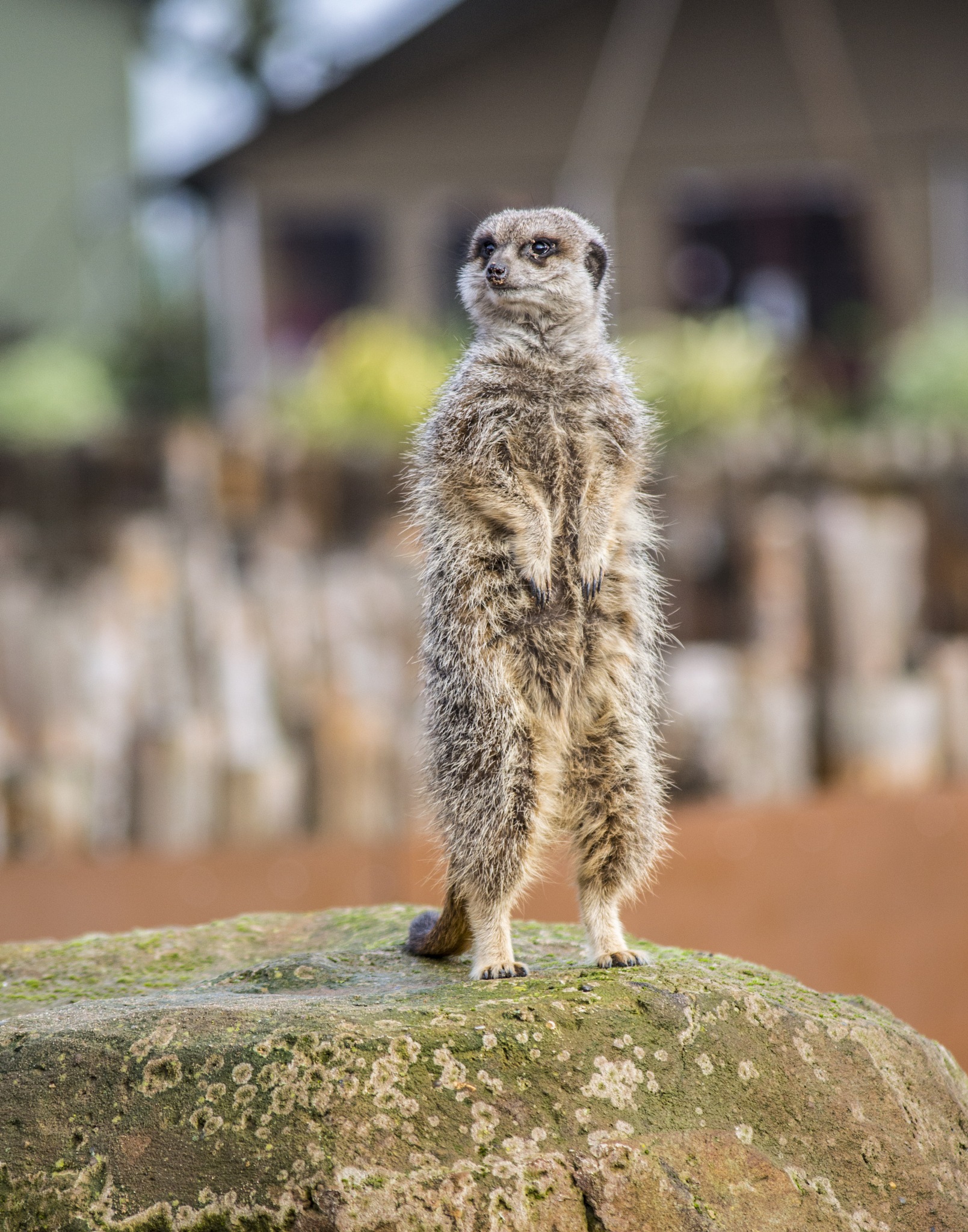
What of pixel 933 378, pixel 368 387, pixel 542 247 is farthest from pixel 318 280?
pixel 542 247

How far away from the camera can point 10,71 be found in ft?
93.4

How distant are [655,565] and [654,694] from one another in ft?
1.53

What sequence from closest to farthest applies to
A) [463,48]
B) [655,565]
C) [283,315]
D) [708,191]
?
[655,565], [463,48], [708,191], [283,315]

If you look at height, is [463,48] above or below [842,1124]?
above

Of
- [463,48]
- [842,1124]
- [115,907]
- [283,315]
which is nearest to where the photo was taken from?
[842,1124]

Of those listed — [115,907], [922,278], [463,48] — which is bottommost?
[115,907]

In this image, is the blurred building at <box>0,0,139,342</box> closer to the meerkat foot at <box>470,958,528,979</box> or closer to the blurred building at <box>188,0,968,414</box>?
the blurred building at <box>188,0,968,414</box>

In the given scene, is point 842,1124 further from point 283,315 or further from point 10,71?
point 10,71

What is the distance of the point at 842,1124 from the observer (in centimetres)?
322

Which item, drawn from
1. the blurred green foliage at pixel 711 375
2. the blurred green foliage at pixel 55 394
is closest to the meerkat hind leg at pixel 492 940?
the blurred green foliage at pixel 711 375

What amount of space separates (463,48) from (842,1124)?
18288mm

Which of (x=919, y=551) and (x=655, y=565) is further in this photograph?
(x=919, y=551)

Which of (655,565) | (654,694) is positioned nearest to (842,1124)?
(654,694)

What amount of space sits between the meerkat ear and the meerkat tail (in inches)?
69.4
